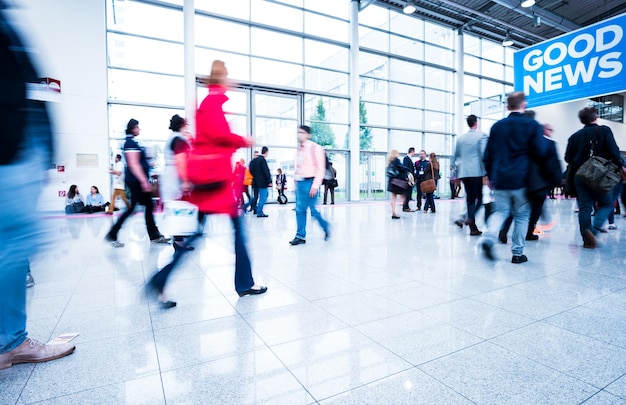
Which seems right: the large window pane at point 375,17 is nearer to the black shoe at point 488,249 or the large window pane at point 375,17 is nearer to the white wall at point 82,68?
the white wall at point 82,68

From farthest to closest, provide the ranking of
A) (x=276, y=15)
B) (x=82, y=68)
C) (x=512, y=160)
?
1. (x=276, y=15)
2. (x=82, y=68)
3. (x=512, y=160)

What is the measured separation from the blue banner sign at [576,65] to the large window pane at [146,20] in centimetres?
996

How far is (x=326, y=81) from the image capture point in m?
13.7

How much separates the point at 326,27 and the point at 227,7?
12.6ft

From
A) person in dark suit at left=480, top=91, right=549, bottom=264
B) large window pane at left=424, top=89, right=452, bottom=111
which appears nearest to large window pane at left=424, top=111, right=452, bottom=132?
large window pane at left=424, top=89, right=452, bottom=111

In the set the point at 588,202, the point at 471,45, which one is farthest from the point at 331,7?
the point at 588,202

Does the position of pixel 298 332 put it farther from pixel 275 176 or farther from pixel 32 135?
pixel 275 176

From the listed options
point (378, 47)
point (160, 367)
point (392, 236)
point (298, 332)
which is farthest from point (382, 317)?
point (378, 47)

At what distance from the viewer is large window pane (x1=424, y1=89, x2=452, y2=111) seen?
16.0 metres

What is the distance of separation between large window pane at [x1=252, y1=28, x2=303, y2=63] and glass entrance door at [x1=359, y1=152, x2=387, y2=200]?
479 centimetres

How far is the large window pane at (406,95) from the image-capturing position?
15008mm

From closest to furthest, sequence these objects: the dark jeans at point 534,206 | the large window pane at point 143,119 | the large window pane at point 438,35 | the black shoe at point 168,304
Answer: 1. the black shoe at point 168,304
2. the dark jeans at point 534,206
3. the large window pane at point 143,119
4. the large window pane at point 438,35

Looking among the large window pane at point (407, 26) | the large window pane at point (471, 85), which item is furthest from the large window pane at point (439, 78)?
the large window pane at point (407, 26)

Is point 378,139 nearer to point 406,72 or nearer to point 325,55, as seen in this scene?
point 406,72
